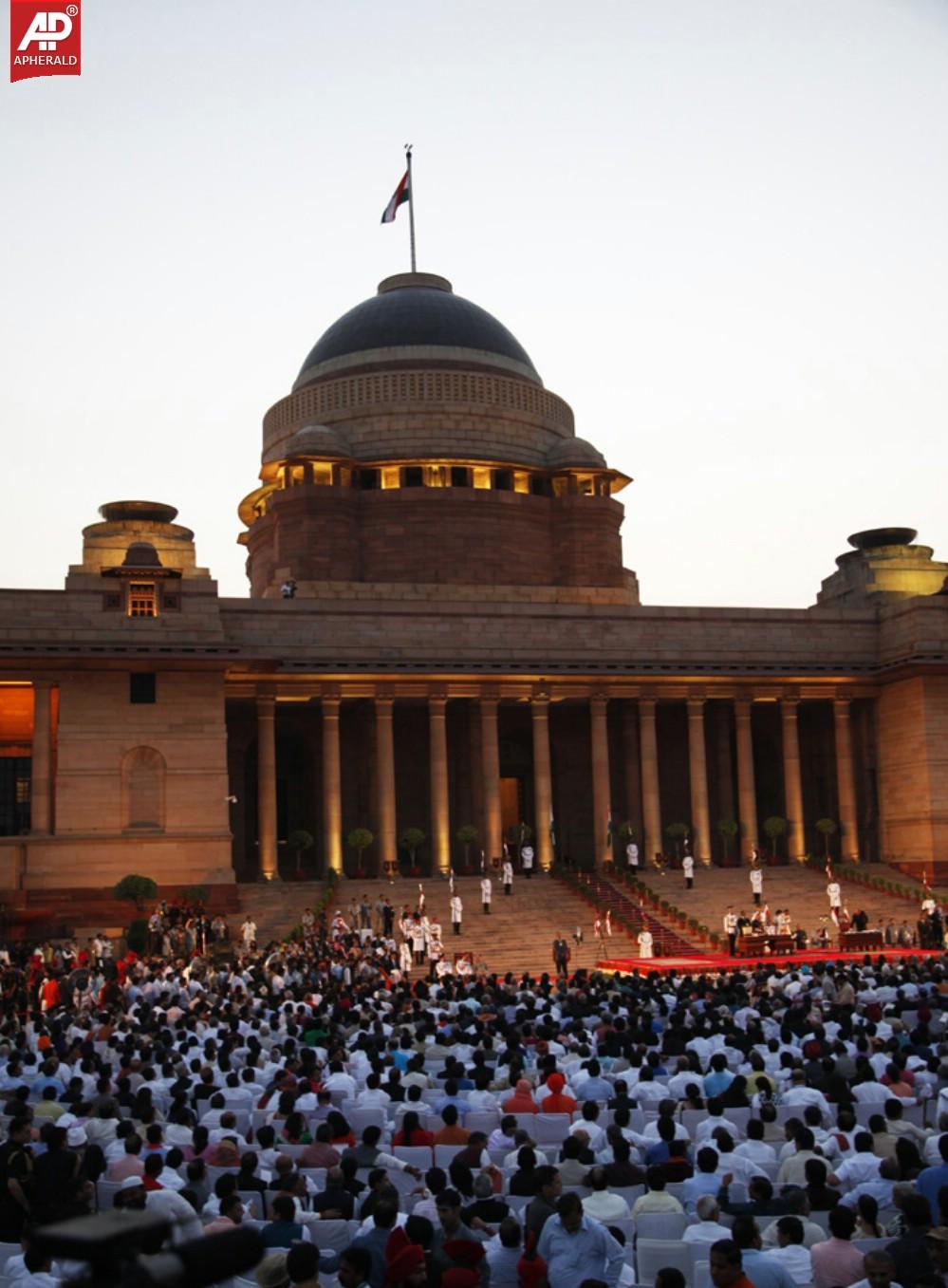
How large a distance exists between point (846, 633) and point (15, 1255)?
177 ft

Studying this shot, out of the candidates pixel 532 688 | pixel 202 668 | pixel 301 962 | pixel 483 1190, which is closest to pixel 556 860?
pixel 532 688

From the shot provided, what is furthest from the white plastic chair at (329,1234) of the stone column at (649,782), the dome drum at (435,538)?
the dome drum at (435,538)

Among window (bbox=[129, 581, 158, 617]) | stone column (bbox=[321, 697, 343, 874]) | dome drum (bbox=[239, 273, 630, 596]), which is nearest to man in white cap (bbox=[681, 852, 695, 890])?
stone column (bbox=[321, 697, 343, 874])

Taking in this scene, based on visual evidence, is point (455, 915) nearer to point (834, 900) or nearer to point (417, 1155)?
point (834, 900)

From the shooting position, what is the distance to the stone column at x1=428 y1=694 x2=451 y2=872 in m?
54.4

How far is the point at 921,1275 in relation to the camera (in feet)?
29.3

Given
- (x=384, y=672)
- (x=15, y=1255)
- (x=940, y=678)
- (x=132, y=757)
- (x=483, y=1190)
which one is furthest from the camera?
(x=940, y=678)

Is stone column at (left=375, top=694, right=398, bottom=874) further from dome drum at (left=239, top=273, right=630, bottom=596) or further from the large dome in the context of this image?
the large dome

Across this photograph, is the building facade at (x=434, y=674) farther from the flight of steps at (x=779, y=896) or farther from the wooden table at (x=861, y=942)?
the wooden table at (x=861, y=942)

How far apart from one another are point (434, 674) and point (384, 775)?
430 cm

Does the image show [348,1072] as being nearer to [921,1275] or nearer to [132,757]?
[921,1275]

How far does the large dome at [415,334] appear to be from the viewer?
227 ft

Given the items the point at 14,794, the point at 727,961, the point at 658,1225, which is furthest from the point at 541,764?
the point at 658,1225

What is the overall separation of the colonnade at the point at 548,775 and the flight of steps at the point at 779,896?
2.42 metres
